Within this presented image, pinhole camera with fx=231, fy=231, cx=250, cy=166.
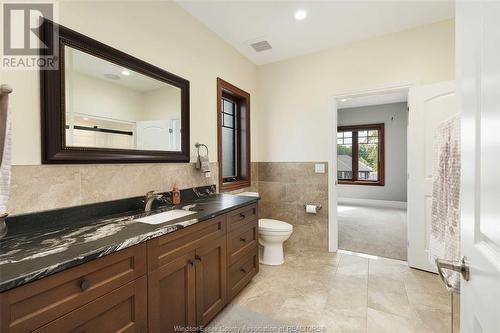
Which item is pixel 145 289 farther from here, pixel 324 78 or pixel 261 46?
pixel 324 78

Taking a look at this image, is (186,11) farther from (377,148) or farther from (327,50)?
(377,148)

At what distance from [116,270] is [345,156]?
20.8 ft

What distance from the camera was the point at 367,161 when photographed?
6.14m

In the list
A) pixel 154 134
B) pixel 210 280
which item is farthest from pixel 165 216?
pixel 154 134

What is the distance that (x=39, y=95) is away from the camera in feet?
4.19

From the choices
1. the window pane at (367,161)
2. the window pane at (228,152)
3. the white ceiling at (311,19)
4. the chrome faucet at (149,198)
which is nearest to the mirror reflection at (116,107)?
the chrome faucet at (149,198)

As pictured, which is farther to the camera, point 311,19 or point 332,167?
point 332,167

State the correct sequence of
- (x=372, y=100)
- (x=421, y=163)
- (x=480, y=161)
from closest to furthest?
(x=480, y=161), (x=421, y=163), (x=372, y=100)

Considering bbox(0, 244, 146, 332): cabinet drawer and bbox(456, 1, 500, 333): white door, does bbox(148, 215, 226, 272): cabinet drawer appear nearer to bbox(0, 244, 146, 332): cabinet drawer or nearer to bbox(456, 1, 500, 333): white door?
bbox(0, 244, 146, 332): cabinet drawer

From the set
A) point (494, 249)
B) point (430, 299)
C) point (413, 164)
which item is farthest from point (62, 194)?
point (413, 164)

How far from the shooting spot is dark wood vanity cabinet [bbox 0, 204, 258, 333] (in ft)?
2.64

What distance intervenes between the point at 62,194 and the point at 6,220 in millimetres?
261

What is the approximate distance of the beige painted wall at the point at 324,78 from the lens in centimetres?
246

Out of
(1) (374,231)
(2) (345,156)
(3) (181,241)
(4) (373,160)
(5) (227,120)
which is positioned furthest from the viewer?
(2) (345,156)
